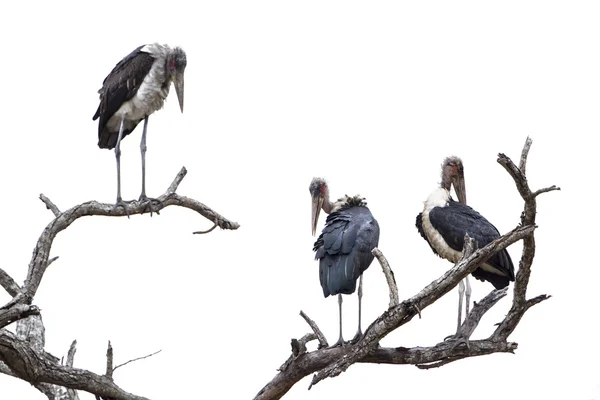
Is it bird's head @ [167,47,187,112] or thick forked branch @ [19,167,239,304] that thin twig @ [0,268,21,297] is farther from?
bird's head @ [167,47,187,112]

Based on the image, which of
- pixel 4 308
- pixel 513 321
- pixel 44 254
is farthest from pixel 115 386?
pixel 513 321

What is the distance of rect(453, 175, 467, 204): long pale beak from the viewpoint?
28.7ft

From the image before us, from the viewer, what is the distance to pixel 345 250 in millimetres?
7188

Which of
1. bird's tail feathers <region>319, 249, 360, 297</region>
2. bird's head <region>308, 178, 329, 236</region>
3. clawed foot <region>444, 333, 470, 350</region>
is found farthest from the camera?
bird's head <region>308, 178, 329, 236</region>

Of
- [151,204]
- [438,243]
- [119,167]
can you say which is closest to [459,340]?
[438,243]

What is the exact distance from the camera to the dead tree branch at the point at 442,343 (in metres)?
5.96

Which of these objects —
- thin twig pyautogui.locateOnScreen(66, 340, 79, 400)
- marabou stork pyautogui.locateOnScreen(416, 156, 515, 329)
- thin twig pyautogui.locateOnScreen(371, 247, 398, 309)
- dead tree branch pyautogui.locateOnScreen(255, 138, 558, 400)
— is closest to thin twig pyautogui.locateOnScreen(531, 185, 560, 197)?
dead tree branch pyautogui.locateOnScreen(255, 138, 558, 400)

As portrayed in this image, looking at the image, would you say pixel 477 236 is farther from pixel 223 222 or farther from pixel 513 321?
pixel 223 222

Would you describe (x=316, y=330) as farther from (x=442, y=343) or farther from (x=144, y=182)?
(x=144, y=182)

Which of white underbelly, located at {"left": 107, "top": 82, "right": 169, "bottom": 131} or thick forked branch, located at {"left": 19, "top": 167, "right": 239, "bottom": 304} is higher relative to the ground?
white underbelly, located at {"left": 107, "top": 82, "right": 169, "bottom": 131}

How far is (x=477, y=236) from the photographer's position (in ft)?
25.2

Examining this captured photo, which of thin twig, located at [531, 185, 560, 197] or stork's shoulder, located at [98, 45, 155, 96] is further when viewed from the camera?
stork's shoulder, located at [98, 45, 155, 96]

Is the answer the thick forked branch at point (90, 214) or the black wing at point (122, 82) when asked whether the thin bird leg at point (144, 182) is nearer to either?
the thick forked branch at point (90, 214)

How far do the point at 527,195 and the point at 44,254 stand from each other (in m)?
3.19
